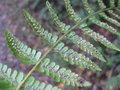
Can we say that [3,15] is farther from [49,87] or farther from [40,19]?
[49,87]

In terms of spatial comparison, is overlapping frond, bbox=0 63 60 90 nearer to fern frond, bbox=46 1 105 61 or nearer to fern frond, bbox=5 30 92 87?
fern frond, bbox=5 30 92 87

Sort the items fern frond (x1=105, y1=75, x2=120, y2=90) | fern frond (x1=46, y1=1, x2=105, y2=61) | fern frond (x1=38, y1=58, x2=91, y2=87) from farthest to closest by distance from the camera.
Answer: fern frond (x1=105, y1=75, x2=120, y2=90) → fern frond (x1=46, y1=1, x2=105, y2=61) → fern frond (x1=38, y1=58, x2=91, y2=87)

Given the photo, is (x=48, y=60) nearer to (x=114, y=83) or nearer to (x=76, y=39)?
(x=76, y=39)

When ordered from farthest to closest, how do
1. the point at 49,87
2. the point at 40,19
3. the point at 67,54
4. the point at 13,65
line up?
1. the point at 40,19
2. the point at 13,65
3. the point at 67,54
4. the point at 49,87

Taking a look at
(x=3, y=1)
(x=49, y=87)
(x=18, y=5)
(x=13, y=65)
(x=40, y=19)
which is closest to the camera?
(x=49, y=87)

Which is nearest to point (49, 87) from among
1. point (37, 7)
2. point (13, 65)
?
point (13, 65)

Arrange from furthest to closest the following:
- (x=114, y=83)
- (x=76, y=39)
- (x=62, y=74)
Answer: (x=114, y=83) < (x=76, y=39) < (x=62, y=74)

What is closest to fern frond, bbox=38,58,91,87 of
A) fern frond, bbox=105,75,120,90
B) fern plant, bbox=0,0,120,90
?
fern plant, bbox=0,0,120,90

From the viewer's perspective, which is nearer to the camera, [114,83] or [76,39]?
[76,39]

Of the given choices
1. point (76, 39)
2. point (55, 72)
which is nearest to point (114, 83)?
point (76, 39)
